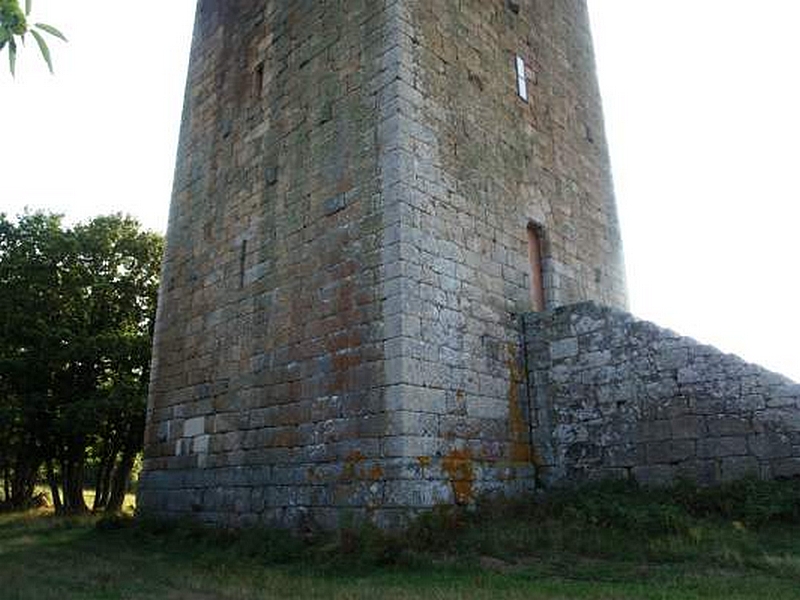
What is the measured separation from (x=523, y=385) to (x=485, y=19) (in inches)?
201

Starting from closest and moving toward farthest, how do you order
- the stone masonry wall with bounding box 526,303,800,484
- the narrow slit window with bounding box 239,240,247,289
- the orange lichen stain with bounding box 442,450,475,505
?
the stone masonry wall with bounding box 526,303,800,484
the orange lichen stain with bounding box 442,450,475,505
the narrow slit window with bounding box 239,240,247,289

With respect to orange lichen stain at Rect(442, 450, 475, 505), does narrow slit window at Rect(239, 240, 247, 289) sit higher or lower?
higher

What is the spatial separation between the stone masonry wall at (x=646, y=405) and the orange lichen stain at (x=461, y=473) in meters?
1.29

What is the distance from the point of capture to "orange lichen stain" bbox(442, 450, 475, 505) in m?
6.97

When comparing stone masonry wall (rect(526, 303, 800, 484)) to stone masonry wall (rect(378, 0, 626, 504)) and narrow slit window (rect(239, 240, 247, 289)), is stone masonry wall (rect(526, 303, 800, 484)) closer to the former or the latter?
stone masonry wall (rect(378, 0, 626, 504))

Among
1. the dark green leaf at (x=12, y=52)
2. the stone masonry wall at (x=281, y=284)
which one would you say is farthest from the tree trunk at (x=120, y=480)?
the dark green leaf at (x=12, y=52)

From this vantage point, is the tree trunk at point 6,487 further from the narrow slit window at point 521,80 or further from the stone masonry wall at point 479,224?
the narrow slit window at point 521,80

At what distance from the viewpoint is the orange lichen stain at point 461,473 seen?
697cm

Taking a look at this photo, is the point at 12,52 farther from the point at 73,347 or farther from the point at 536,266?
the point at 73,347

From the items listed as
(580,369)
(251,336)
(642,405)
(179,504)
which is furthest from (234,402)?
(642,405)

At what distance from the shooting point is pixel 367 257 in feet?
24.7

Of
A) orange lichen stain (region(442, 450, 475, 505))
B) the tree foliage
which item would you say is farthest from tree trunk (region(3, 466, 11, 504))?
orange lichen stain (region(442, 450, 475, 505))

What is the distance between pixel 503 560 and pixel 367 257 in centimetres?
338

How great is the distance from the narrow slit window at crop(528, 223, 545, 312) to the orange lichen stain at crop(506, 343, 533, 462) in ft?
3.23
